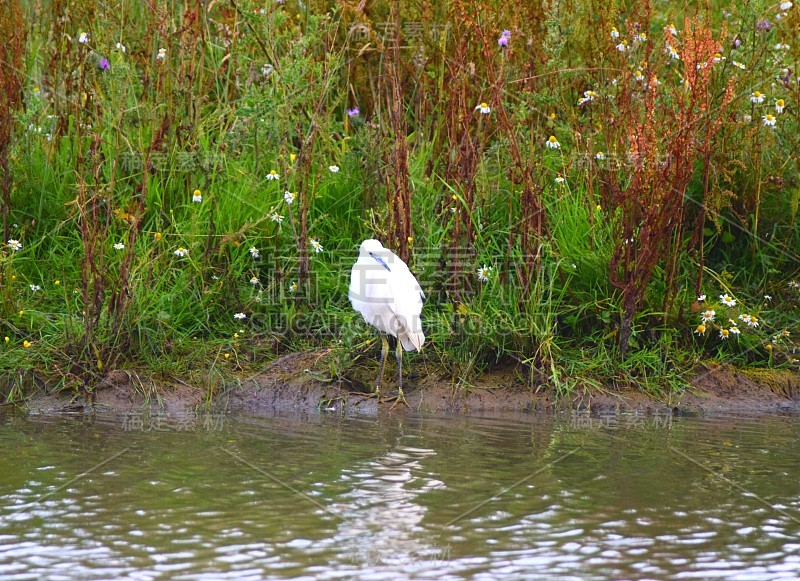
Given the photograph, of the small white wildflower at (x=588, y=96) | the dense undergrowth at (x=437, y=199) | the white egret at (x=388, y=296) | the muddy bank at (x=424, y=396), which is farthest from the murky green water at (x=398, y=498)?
the small white wildflower at (x=588, y=96)

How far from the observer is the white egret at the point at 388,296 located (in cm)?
554

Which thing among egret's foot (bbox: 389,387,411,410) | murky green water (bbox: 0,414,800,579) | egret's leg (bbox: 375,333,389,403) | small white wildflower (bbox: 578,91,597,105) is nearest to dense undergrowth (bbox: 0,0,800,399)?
small white wildflower (bbox: 578,91,597,105)

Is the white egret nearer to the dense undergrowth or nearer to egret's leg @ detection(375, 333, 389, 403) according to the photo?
egret's leg @ detection(375, 333, 389, 403)

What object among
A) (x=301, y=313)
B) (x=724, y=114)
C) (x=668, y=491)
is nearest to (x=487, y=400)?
(x=301, y=313)

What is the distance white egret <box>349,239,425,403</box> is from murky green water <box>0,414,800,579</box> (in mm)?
495

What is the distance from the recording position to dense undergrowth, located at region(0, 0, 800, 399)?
5.67 meters

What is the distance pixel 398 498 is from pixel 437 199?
2830 mm

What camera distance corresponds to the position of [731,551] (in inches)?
133

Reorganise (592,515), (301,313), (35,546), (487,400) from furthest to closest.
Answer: (301,313)
(487,400)
(592,515)
(35,546)

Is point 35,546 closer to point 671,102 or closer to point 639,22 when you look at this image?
point 671,102

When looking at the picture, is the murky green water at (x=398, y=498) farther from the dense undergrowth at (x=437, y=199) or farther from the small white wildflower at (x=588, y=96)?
the small white wildflower at (x=588, y=96)

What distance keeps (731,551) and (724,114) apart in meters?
3.17

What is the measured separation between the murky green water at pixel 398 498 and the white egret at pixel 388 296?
0.50 metres

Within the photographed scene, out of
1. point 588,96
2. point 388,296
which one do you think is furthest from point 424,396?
point 588,96
